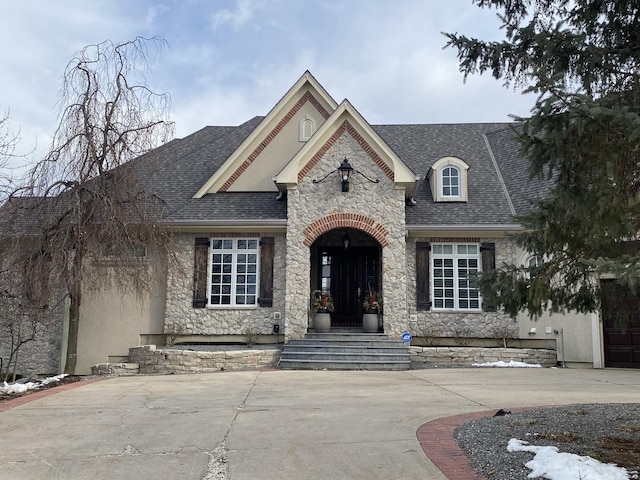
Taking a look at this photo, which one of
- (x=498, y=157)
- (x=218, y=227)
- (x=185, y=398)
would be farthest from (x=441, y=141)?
(x=185, y=398)

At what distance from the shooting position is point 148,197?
1278 cm

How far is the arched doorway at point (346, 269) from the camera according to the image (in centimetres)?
1666

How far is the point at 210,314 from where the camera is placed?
1520 centimetres

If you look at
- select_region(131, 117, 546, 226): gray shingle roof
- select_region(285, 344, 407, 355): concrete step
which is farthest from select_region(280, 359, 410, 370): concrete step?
select_region(131, 117, 546, 226): gray shingle roof

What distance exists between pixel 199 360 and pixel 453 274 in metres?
7.54

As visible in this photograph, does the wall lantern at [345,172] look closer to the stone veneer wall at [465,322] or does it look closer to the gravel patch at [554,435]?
the stone veneer wall at [465,322]

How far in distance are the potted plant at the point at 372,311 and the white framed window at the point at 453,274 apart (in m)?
1.70

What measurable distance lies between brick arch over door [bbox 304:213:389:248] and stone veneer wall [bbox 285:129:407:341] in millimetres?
29

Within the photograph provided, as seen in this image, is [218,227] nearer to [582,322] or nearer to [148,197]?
[148,197]

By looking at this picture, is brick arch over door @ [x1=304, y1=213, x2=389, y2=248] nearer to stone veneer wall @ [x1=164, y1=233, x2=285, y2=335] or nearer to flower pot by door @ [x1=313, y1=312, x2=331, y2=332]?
stone veneer wall @ [x1=164, y1=233, x2=285, y2=335]

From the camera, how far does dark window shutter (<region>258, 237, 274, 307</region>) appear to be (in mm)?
15180

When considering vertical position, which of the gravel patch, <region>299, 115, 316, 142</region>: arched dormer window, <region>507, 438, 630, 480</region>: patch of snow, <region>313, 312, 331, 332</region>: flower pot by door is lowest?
the gravel patch

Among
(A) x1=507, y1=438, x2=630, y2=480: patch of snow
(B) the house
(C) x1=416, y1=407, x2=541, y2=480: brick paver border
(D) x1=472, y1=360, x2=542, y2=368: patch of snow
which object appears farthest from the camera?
(B) the house

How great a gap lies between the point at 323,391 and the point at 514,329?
26.0ft
